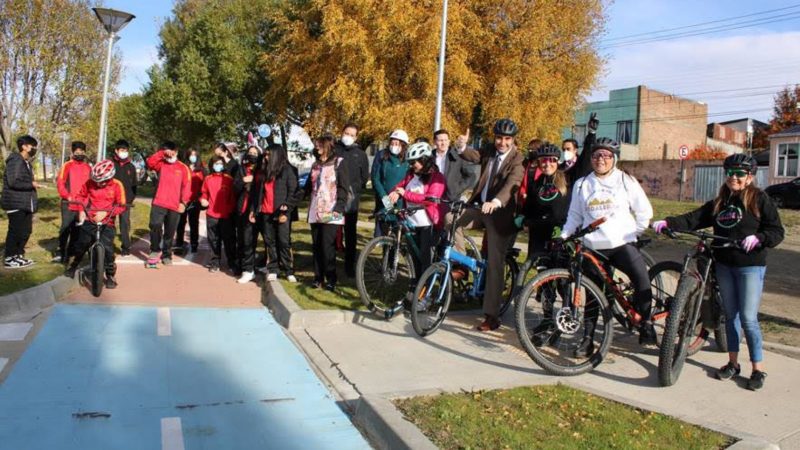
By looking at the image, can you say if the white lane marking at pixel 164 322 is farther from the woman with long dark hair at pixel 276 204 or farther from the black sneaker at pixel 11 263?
the black sneaker at pixel 11 263

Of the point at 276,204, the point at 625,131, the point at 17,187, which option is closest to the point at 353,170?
the point at 276,204

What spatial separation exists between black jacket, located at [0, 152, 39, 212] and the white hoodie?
7.38 meters

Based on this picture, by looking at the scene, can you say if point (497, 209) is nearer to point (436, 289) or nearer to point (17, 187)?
point (436, 289)

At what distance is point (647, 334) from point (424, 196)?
2662 mm

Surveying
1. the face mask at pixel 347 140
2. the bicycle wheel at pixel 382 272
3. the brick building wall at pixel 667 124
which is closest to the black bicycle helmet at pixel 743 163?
the bicycle wheel at pixel 382 272

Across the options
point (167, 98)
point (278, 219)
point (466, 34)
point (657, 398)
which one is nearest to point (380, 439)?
point (657, 398)

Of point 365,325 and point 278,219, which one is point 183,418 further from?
point 278,219

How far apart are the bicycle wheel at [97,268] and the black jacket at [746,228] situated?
646cm

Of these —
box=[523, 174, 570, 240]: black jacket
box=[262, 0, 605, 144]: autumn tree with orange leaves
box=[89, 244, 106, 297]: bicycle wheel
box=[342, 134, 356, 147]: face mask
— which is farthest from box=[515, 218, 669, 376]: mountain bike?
box=[262, 0, 605, 144]: autumn tree with orange leaves

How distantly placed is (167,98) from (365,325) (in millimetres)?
22645

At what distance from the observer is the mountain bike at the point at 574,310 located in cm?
487

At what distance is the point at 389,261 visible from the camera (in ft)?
22.0

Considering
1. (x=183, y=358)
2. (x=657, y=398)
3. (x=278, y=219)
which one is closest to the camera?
(x=657, y=398)

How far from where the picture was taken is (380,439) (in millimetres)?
3844
